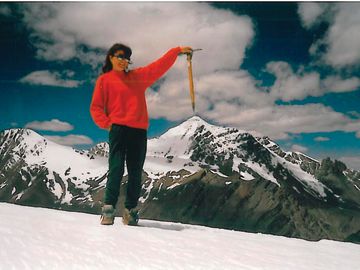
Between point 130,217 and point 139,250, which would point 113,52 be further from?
point 139,250

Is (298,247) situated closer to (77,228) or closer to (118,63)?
(77,228)

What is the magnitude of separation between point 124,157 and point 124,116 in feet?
2.29

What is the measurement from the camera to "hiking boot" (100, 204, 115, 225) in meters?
6.21

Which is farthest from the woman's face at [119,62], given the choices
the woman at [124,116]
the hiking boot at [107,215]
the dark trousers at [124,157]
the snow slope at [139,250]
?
the snow slope at [139,250]

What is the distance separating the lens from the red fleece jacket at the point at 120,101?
6.79 meters

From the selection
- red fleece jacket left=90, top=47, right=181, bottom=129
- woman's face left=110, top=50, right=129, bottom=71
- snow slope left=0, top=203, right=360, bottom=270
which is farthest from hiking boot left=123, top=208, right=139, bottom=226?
woman's face left=110, top=50, right=129, bottom=71

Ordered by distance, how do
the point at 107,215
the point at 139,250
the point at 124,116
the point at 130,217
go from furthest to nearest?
the point at 124,116
the point at 130,217
the point at 107,215
the point at 139,250

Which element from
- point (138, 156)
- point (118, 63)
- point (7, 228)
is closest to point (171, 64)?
point (118, 63)

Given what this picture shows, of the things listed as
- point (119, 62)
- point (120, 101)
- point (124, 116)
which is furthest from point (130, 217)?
point (119, 62)

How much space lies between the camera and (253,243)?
5340 millimetres

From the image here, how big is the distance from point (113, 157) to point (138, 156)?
0.45 metres

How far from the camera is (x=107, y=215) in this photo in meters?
6.38

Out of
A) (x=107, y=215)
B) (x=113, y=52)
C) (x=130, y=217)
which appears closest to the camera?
(x=107, y=215)

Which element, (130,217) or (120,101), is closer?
(130,217)
